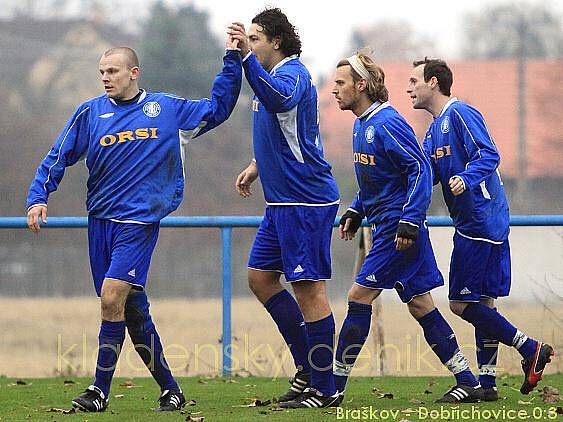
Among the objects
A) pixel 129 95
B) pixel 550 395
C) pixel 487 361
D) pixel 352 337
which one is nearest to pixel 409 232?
pixel 352 337

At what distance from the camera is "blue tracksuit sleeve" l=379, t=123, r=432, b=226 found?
6293 millimetres

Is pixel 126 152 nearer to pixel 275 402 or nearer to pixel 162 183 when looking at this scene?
pixel 162 183

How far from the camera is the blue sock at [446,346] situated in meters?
6.81

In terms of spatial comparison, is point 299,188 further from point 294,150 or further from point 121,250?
point 121,250

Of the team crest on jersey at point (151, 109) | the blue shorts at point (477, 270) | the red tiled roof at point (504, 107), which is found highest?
the red tiled roof at point (504, 107)

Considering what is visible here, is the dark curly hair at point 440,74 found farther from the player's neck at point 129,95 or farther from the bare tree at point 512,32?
the bare tree at point 512,32

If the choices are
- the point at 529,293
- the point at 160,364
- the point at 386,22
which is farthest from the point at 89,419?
the point at 386,22

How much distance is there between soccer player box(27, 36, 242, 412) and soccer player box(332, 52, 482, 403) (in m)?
0.77

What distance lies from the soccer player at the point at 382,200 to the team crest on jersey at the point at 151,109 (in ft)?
3.39

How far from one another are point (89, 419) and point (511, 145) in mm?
31540

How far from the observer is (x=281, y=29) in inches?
260

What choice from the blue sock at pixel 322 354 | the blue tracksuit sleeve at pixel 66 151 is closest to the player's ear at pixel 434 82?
the blue sock at pixel 322 354

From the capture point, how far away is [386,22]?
134ft

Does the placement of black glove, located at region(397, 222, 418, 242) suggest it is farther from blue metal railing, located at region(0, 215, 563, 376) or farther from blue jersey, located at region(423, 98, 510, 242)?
blue metal railing, located at region(0, 215, 563, 376)
